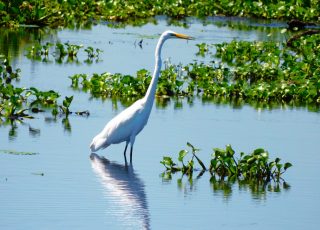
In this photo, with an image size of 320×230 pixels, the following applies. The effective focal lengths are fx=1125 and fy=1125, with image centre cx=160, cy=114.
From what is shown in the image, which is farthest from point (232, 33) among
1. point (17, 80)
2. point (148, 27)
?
point (17, 80)

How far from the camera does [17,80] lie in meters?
18.7

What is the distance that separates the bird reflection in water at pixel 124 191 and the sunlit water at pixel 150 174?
0.01 m

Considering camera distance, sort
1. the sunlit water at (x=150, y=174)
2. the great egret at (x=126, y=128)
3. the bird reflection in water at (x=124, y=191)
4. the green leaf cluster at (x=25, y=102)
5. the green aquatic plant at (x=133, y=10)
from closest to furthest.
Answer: the bird reflection in water at (x=124, y=191) → the sunlit water at (x=150, y=174) → the great egret at (x=126, y=128) → the green leaf cluster at (x=25, y=102) → the green aquatic plant at (x=133, y=10)

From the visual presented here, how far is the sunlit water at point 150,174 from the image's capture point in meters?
10.4

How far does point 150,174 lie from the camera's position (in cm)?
1237

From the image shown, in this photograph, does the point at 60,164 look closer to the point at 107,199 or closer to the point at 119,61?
the point at 107,199

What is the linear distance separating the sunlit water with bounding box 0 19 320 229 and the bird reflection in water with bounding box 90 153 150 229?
0.01 meters

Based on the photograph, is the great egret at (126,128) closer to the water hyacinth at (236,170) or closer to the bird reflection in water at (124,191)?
the bird reflection in water at (124,191)

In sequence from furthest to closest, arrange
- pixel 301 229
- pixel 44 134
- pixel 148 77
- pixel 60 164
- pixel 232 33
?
1. pixel 232 33
2. pixel 148 77
3. pixel 44 134
4. pixel 60 164
5. pixel 301 229

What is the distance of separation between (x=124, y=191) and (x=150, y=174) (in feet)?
3.12

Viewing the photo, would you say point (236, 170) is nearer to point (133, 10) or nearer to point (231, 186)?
point (231, 186)

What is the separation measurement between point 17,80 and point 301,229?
9.25 m

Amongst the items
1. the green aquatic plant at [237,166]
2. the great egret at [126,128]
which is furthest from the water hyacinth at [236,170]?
the great egret at [126,128]

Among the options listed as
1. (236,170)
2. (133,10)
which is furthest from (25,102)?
(133,10)
